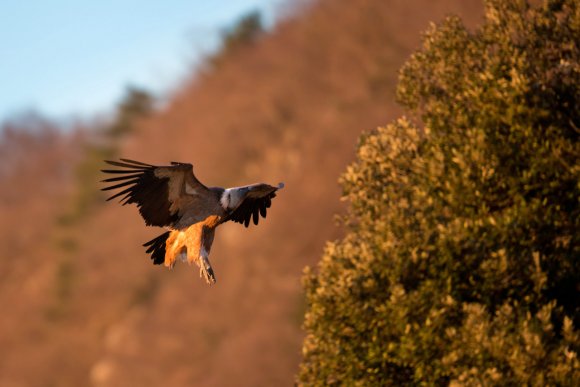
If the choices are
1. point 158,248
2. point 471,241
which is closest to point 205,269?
point 158,248

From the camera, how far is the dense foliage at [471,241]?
1310 centimetres

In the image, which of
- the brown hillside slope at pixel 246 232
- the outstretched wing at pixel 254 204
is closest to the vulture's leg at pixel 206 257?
the outstretched wing at pixel 254 204

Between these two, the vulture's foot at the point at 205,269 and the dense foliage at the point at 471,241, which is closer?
the dense foliage at the point at 471,241

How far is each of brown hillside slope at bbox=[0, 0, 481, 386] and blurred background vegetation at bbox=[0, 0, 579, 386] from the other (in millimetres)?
174

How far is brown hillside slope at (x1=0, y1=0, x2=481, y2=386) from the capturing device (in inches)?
2224

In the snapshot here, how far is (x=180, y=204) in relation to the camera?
47.4 feet

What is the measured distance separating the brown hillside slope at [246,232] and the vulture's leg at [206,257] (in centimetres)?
3154

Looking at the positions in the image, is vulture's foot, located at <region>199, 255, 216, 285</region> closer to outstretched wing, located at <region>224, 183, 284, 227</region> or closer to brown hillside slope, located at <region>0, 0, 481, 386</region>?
outstretched wing, located at <region>224, 183, 284, 227</region>

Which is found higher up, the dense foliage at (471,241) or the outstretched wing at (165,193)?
the outstretched wing at (165,193)

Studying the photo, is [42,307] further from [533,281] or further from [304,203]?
[533,281]

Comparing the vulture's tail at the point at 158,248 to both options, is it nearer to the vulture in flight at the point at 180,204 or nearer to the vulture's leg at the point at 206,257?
the vulture in flight at the point at 180,204

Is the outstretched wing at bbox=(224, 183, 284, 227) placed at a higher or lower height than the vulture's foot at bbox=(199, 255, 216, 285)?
higher

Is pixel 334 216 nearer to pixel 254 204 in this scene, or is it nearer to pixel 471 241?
pixel 254 204

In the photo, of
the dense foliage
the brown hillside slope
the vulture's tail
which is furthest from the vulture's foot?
the brown hillside slope
